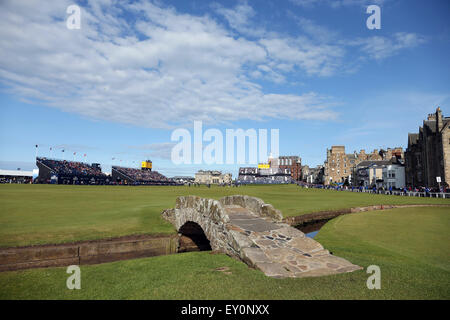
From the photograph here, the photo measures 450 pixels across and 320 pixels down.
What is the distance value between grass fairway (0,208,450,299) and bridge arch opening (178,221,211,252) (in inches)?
249

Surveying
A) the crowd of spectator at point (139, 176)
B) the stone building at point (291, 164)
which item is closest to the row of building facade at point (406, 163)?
the stone building at point (291, 164)

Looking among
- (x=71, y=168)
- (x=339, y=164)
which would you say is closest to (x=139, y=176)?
(x=71, y=168)

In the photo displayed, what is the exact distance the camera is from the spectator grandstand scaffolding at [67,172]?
81.4 m

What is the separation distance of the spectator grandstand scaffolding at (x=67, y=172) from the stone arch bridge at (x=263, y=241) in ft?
281

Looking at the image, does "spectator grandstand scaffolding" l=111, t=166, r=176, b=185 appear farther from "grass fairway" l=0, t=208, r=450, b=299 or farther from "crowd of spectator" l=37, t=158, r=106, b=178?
"grass fairway" l=0, t=208, r=450, b=299

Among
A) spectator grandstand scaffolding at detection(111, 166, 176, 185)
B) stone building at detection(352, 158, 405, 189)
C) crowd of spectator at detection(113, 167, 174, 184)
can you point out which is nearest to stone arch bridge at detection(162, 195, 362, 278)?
stone building at detection(352, 158, 405, 189)

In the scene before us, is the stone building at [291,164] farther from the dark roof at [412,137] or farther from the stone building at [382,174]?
the dark roof at [412,137]

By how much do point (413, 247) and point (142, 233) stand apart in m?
14.3

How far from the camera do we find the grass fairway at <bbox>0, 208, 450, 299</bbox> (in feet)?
19.5

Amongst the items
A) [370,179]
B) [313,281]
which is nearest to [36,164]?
[313,281]

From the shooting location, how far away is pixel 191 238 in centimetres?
1758

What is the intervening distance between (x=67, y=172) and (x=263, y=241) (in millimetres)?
96581
